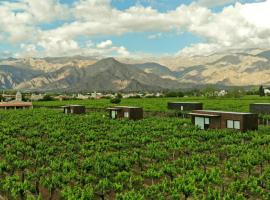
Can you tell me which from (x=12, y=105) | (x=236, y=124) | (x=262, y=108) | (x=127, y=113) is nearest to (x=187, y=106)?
(x=262, y=108)

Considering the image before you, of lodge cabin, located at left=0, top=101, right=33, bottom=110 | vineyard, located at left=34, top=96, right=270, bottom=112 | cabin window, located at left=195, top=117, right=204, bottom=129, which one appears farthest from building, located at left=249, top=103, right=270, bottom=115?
lodge cabin, located at left=0, top=101, right=33, bottom=110

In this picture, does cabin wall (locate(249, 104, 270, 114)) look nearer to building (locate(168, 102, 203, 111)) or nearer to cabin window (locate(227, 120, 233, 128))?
building (locate(168, 102, 203, 111))

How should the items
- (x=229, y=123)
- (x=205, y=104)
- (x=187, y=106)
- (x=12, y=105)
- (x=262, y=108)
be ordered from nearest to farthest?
(x=229, y=123)
(x=262, y=108)
(x=187, y=106)
(x=205, y=104)
(x=12, y=105)

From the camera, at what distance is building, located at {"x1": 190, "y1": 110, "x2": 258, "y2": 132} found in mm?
44875

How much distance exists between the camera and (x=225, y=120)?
1853 inches

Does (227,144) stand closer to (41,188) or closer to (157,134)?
(157,134)

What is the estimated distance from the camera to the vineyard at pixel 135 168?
20750 mm

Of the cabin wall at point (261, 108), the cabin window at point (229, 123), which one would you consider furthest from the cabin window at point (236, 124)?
the cabin wall at point (261, 108)

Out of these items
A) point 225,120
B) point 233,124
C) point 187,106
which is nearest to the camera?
→ point 233,124

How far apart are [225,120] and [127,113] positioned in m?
20.9

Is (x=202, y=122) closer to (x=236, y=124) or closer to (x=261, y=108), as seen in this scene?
(x=236, y=124)

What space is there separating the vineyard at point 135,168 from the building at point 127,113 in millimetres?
17896

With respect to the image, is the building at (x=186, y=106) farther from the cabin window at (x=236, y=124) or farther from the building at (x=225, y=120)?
the cabin window at (x=236, y=124)

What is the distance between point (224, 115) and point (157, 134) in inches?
449
